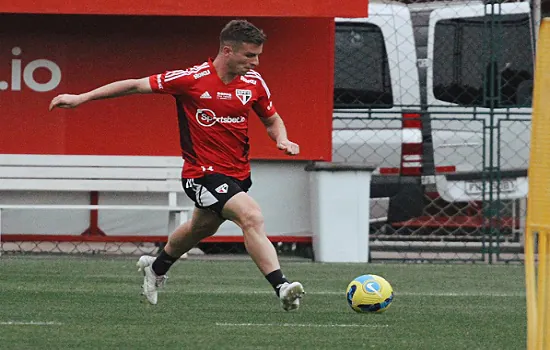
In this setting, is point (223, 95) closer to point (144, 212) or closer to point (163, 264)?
point (163, 264)

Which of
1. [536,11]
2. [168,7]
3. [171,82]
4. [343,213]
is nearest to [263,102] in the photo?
[171,82]

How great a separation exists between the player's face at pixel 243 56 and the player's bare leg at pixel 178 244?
874mm

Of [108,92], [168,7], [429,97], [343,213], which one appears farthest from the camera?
[429,97]

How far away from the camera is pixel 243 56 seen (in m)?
7.34

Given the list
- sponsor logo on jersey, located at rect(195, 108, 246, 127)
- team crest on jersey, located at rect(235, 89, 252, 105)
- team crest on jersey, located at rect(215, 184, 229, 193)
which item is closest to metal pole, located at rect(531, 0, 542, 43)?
team crest on jersey, located at rect(235, 89, 252, 105)

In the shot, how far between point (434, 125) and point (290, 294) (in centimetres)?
689

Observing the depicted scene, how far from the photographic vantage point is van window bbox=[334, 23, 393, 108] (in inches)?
529

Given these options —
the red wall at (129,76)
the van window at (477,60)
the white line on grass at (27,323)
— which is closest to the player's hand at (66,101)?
the white line on grass at (27,323)

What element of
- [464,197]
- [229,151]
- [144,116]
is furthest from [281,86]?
[229,151]

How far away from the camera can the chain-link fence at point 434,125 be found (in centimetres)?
1322

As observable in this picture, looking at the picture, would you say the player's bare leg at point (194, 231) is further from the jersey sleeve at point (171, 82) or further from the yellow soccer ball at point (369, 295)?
the yellow soccer ball at point (369, 295)

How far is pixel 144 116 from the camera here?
40.6ft

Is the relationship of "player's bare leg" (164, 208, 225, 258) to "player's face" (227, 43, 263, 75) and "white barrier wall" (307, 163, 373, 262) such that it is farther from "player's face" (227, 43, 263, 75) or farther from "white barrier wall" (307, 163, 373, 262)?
"white barrier wall" (307, 163, 373, 262)

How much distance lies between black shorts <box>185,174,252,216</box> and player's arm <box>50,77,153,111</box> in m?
0.61
